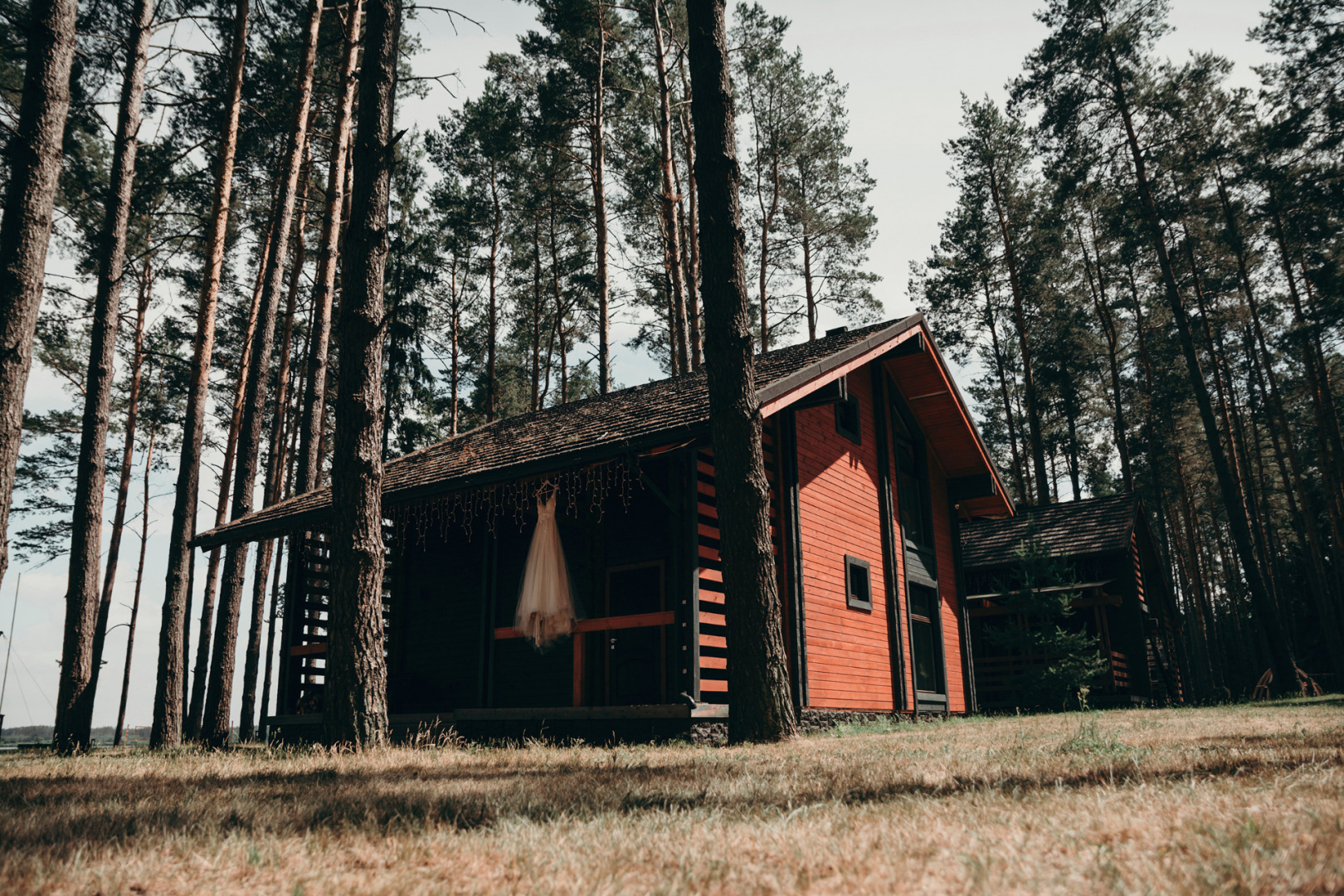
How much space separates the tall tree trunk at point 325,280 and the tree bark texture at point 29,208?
6400mm

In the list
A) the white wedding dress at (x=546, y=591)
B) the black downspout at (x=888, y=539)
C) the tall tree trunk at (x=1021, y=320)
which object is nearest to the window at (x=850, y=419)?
the black downspout at (x=888, y=539)

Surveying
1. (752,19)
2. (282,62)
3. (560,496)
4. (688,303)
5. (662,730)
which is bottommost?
(662,730)

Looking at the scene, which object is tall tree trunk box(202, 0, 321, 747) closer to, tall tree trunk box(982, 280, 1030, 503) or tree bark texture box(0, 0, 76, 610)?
tree bark texture box(0, 0, 76, 610)

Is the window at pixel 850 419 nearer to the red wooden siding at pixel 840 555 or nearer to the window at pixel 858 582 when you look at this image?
the red wooden siding at pixel 840 555

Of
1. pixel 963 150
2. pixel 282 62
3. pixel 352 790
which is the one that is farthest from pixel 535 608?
pixel 963 150

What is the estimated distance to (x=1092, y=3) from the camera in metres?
20.1

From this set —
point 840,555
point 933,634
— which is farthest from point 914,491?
point 840,555

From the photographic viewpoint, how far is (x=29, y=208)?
695 cm

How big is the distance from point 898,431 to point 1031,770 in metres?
12.0

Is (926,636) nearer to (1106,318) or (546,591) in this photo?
(546,591)

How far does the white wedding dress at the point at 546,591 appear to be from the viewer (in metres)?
10.5

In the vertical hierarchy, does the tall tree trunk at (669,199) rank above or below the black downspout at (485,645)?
above

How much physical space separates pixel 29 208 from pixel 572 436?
5.90 meters

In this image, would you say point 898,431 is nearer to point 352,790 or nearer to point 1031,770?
point 1031,770
